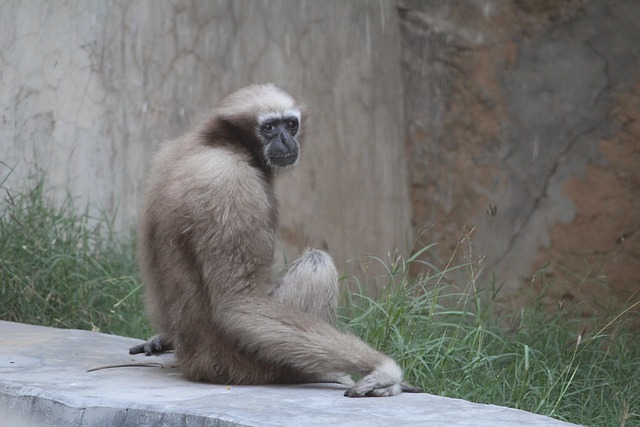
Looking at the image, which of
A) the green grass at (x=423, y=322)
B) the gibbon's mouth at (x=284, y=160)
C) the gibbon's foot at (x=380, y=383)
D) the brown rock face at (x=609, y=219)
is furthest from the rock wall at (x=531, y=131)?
the gibbon's foot at (x=380, y=383)

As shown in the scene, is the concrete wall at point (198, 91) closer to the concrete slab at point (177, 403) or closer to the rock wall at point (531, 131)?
the rock wall at point (531, 131)

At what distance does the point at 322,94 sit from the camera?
8180mm

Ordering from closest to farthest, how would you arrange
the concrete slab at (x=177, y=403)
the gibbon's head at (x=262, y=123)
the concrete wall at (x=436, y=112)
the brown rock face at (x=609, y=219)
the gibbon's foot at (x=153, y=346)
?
the concrete slab at (x=177, y=403), the gibbon's head at (x=262, y=123), the gibbon's foot at (x=153, y=346), the concrete wall at (x=436, y=112), the brown rock face at (x=609, y=219)

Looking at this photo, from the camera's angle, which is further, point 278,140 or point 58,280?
point 58,280

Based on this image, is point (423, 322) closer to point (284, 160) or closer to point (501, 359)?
point (501, 359)

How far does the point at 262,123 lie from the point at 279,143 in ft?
0.36

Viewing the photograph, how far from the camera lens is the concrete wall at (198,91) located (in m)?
6.64

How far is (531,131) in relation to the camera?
27.0ft

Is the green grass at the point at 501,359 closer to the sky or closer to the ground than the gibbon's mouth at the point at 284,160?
closer to the ground

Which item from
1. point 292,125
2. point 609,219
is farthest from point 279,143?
point 609,219

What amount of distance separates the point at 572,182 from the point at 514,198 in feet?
1.56

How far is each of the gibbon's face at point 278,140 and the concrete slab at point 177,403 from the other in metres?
0.97

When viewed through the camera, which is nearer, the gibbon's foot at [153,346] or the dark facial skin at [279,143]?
the dark facial skin at [279,143]

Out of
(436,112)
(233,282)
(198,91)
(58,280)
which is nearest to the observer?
(233,282)
